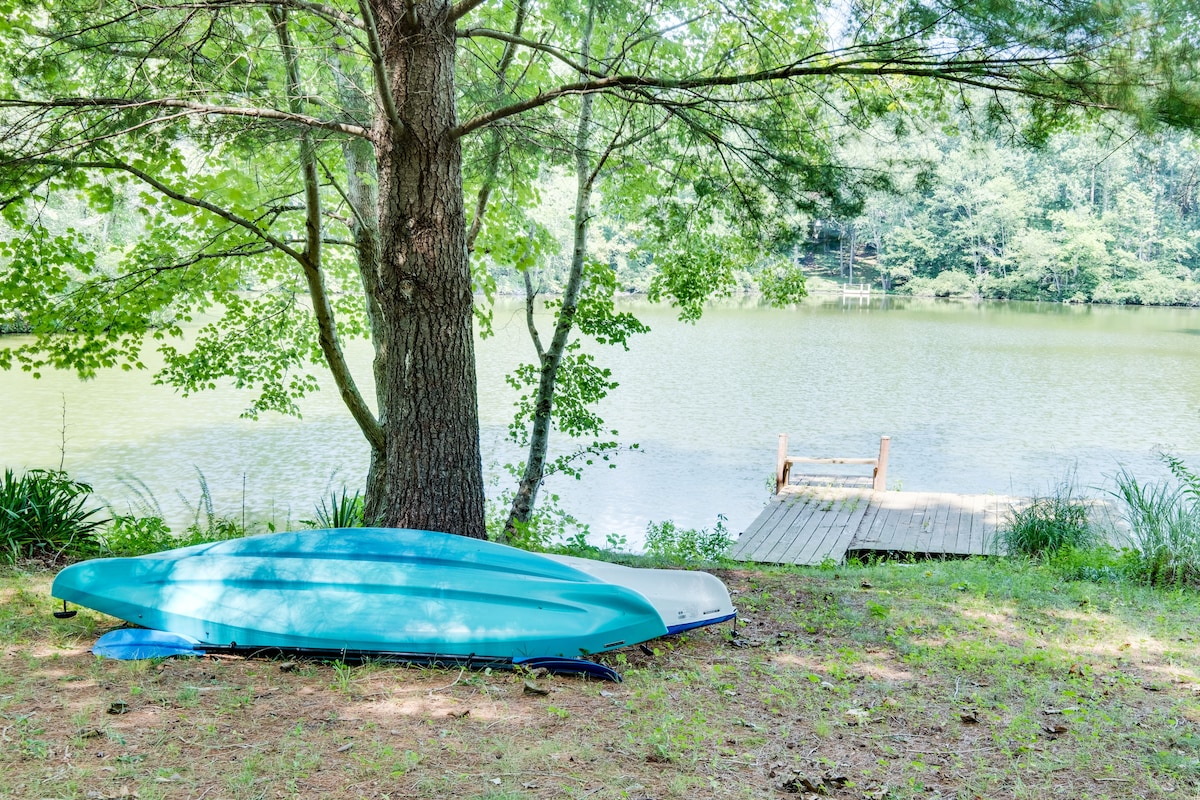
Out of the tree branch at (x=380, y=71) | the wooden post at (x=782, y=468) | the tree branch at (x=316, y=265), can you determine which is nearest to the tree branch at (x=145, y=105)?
the tree branch at (x=380, y=71)

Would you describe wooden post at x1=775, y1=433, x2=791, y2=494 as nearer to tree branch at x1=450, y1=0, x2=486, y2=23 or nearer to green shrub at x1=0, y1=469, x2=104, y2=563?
tree branch at x1=450, y1=0, x2=486, y2=23

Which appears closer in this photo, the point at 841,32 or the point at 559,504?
the point at 841,32

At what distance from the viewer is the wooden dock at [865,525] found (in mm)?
8086

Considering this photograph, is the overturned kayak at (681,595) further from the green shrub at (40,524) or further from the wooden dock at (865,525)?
the wooden dock at (865,525)

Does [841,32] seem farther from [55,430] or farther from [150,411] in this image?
[150,411]

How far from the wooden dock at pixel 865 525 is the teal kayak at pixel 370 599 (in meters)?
4.47

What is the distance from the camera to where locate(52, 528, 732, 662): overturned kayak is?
342 centimetres

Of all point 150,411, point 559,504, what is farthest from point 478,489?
point 150,411

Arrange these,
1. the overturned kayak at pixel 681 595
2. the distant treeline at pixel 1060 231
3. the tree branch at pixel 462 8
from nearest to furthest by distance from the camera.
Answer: the overturned kayak at pixel 681 595, the tree branch at pixel 462 8, the distant treeline at pixel 1060 231

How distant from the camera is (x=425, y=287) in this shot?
4469mm

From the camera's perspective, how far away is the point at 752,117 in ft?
14.6

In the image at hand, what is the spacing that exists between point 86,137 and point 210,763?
125 inches

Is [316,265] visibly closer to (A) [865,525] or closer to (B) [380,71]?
(B) [380,71]

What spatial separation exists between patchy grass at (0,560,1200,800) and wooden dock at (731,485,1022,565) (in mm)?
3899
